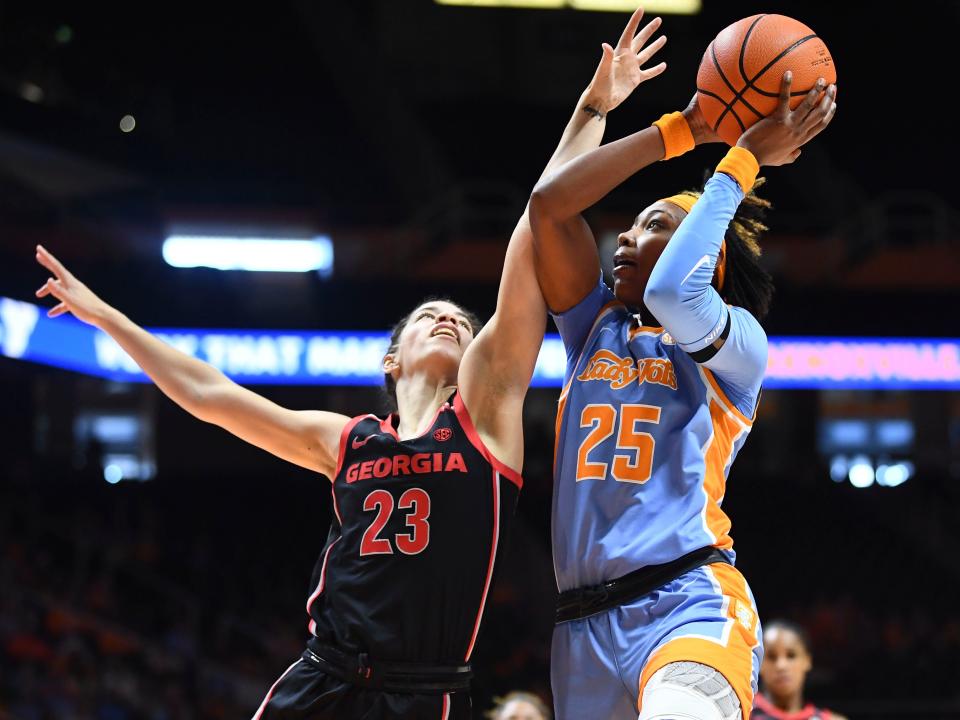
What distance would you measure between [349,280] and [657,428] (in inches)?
367

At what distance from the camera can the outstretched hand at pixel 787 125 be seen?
302 cm

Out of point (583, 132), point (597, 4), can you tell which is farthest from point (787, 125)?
point (597, 4)

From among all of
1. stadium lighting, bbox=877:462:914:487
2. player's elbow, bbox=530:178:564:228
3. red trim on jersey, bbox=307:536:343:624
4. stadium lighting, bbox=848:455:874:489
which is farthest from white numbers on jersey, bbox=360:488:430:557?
stadium lighting, bbox=848:455:874:489

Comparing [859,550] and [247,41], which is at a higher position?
[247,41]

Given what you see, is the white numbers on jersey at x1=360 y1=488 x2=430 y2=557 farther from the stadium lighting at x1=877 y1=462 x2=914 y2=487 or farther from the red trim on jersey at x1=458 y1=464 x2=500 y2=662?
the stadium lighting at x1=877 y1=462 x2=914 y2=487

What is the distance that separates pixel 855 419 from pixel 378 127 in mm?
10349

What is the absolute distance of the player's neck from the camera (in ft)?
11.3

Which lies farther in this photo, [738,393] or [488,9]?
[488,9]

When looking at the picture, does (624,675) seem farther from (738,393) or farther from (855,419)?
(855,419)

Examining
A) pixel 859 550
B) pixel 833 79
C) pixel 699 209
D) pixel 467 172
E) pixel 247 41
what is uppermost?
pixel 247 41

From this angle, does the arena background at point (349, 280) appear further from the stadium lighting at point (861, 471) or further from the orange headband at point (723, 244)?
the orange headband at point (723, 244)

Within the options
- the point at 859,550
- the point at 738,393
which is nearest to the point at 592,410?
the point at 738,393

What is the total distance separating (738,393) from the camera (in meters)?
3.14

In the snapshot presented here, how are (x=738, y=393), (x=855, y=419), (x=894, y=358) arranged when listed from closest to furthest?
(x=738, y=393) < (x=894, y=358) < (x=855, y=419)
